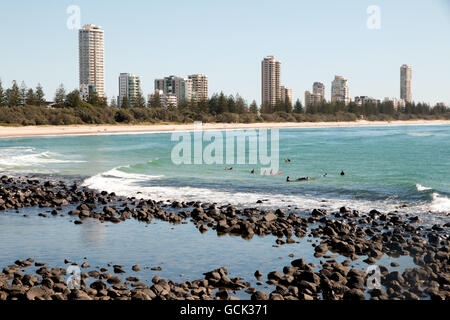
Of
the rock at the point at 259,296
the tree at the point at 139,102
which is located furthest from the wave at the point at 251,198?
the tree at the point at 139,102

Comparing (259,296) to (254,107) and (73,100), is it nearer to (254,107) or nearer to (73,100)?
(73,100)

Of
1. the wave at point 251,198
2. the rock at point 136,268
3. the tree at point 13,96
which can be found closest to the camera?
the rock at point 136,268

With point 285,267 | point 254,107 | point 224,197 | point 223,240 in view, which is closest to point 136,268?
point 285,267

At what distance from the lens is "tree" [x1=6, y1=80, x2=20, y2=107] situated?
123 m

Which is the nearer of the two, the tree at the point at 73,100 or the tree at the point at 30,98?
the tree at the point at 30,98

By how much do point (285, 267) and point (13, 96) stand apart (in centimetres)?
12356

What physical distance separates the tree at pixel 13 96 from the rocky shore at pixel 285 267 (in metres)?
109

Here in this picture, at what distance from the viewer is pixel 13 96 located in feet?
404

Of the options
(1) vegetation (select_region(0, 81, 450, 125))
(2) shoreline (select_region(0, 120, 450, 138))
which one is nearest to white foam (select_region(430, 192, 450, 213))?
(2) shoreline (select_region(0, 120, 450, 138))

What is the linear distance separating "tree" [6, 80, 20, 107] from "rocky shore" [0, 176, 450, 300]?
109254 mm

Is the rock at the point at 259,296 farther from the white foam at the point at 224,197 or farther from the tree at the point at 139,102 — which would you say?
the tree at the point at 139,102

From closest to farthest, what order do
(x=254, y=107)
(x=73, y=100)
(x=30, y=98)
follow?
1. (x=30, y=98)
2. (x=73, y=100)
3. (x=254, y=107)

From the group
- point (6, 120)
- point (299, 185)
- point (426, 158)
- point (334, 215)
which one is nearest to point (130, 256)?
point (334, 215)

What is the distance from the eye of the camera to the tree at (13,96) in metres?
123
